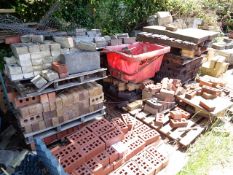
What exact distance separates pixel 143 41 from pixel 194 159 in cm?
323

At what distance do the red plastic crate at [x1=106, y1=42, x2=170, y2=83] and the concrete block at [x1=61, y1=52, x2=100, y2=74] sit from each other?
2.80ft

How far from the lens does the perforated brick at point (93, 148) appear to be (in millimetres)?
3396

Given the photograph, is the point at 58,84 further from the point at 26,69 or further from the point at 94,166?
the point at 94,166

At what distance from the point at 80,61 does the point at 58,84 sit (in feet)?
1.64

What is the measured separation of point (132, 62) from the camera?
4.64 metres

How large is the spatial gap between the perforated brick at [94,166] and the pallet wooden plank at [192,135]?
5.06 feet

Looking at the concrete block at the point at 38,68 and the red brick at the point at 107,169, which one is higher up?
the concrete block at the point at 38,68

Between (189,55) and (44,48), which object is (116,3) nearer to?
(189,55)

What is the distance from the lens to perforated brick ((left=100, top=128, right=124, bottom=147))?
3.63 meters

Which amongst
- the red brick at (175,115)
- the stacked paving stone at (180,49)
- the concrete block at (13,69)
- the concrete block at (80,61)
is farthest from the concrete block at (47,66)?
the stacked paving stone at (180,49)

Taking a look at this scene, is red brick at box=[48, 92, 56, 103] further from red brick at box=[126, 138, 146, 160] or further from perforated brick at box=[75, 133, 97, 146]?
red brick at box=[126, 138, 146, 160]

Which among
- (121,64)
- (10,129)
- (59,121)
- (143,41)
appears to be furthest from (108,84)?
(10,129)

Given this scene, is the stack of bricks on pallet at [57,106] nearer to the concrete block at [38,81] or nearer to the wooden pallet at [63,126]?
the wooden pallet at [63,126]

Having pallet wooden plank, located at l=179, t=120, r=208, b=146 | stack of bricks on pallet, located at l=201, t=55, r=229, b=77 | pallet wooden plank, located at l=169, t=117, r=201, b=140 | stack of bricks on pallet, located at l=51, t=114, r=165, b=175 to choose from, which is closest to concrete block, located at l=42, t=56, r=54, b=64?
stack of bricks on pallet, located at l=51, t=114, r=165, b=175
